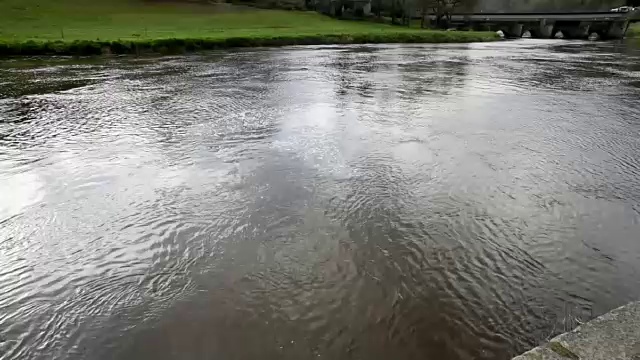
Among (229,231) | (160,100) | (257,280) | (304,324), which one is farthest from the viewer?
(160,100)

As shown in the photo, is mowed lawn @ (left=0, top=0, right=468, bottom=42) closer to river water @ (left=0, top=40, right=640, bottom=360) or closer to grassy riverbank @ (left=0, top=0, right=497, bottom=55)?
grassy riverbank @ (left=0, top=0, right=497, bottom=55)

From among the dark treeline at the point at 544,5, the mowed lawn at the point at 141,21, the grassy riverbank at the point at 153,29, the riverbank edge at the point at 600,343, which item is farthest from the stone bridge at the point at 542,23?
the riverbank edge at the point at 600,343

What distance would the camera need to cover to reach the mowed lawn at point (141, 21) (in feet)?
120

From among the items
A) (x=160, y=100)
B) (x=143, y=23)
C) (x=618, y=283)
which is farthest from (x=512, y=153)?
(x=143, y=23)

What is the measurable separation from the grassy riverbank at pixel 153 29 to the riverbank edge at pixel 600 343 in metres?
32.1

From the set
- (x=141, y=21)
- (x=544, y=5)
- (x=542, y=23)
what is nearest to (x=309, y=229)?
(x=141, y=21)

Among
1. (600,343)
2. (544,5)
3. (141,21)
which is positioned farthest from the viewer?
(544,5)

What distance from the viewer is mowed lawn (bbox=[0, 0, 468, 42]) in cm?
3653

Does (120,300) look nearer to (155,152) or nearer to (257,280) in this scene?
(257,280)

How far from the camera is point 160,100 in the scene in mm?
15602

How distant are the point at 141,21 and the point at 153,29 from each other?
29.5 feet

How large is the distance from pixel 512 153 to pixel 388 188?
12.1ft

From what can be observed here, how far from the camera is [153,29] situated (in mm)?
43125

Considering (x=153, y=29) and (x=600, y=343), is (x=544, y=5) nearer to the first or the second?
(x=153, y=29)
